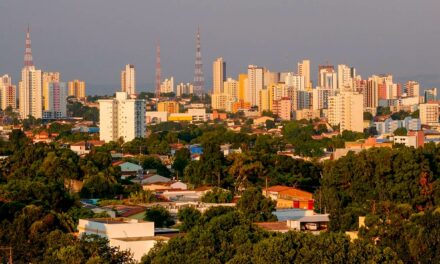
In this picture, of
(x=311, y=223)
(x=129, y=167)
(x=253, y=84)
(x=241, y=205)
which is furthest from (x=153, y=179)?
(x=253, y=84)

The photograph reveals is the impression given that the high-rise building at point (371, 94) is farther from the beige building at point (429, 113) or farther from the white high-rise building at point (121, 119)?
the white high-rise building at point (121, 119)

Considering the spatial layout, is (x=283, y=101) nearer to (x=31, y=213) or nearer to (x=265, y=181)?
(x=265, y=181)

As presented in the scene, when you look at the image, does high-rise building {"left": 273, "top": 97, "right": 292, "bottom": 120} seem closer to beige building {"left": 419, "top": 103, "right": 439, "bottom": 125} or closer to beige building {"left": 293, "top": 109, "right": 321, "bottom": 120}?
beige building {"left": 293, "top": 109, "right": 321, "bottom": 120}

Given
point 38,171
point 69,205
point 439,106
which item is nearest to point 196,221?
point 69,205

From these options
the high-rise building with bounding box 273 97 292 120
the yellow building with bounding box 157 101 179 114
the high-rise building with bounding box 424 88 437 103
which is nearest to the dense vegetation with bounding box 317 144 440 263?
the high-rise building with bounding box 273 97 292 120

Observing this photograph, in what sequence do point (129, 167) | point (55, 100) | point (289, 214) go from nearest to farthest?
point (289, 214) < point (129, 167) < point (55, 100)

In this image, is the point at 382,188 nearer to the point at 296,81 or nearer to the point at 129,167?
the point at 129,167
